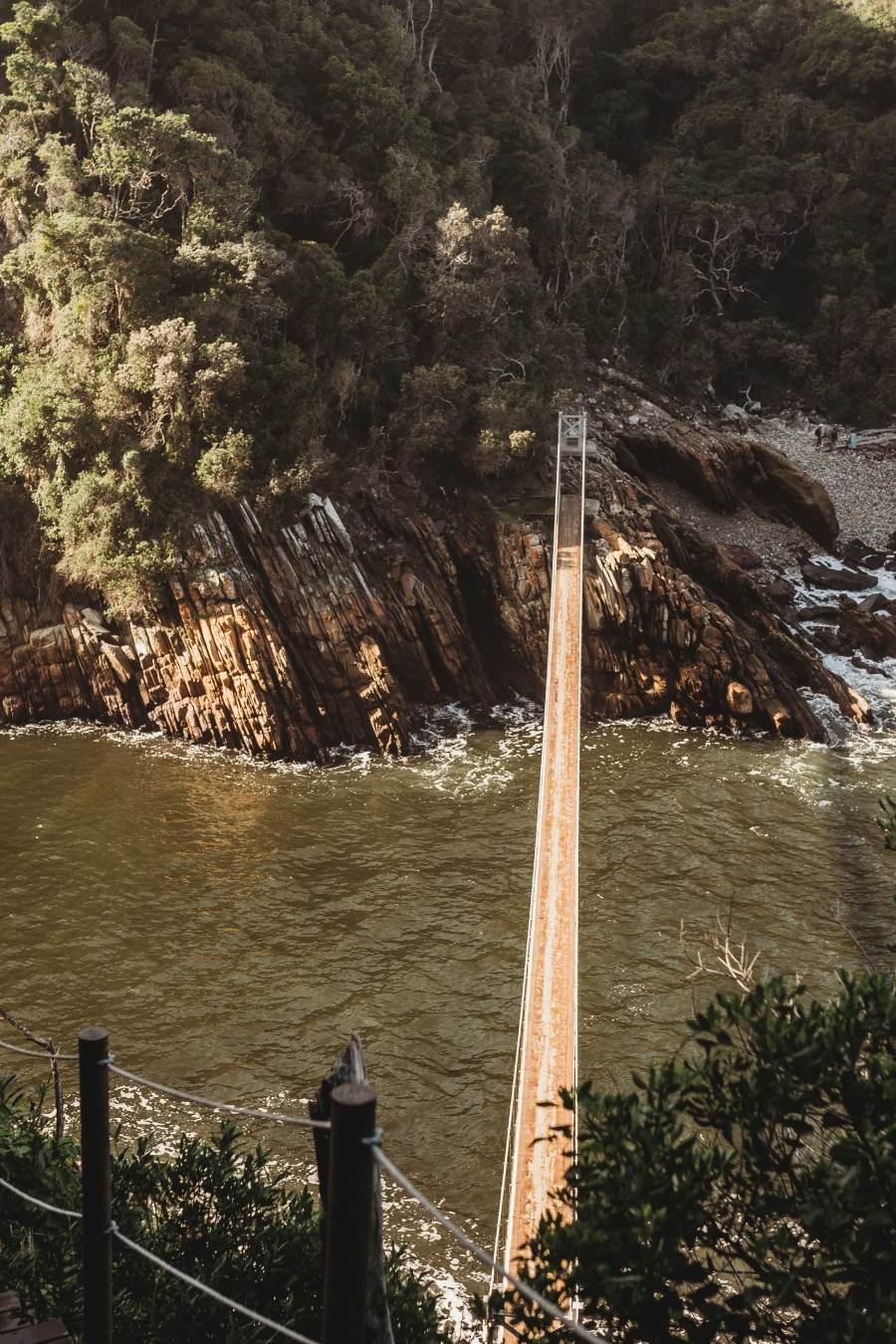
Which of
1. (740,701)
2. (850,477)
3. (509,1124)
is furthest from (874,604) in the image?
(509,1124)

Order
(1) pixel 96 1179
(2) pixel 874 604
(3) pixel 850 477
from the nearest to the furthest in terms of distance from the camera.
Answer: (1) pixel 96 1179 < (2) pixel 874 604 < (3) pixel 850 477

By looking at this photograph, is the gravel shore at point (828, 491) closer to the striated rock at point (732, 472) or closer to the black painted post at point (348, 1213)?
the striated rock at point (732, 472)

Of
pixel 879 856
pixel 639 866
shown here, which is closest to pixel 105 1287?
pixel 639 866

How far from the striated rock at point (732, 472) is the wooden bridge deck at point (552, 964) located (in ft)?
43.8

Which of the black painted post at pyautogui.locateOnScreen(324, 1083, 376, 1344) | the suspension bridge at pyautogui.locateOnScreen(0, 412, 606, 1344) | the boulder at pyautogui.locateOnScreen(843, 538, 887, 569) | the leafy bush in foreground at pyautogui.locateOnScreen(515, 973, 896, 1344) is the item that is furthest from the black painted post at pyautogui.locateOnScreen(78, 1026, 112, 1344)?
the boulder at pyautogui.locateOnScreen(843, 538, 887, 569)

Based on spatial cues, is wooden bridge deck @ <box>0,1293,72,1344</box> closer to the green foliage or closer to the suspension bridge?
the suspension bridge

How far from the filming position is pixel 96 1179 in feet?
12.8

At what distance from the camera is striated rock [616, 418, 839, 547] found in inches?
1266

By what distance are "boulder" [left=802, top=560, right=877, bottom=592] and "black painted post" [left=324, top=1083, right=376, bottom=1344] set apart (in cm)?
2999

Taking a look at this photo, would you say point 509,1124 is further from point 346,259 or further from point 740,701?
point 346,259

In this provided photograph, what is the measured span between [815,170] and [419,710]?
34.0 metres

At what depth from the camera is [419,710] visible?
2381 centimetres

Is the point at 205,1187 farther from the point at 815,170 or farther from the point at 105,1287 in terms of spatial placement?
the point at 815,170

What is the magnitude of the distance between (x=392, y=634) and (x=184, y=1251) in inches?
711
